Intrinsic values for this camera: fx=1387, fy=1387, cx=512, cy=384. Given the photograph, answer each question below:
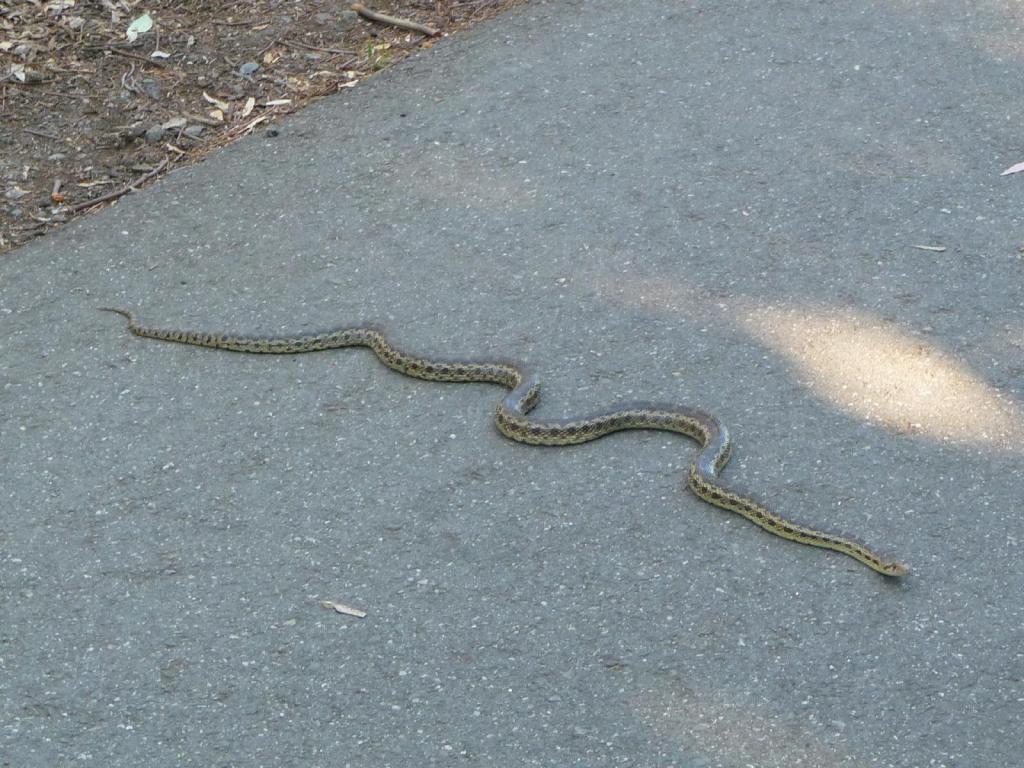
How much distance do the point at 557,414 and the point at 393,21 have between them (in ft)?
14.7

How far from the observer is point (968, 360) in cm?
614

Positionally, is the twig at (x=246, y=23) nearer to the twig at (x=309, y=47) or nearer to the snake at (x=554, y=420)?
the twig at (x=309, y=47)

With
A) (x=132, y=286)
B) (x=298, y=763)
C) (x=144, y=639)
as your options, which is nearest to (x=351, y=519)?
(x=144, y=639)

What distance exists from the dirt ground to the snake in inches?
62.9

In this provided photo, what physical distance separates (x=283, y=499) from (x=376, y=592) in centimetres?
81

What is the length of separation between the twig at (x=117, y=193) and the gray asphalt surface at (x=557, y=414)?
156 mm

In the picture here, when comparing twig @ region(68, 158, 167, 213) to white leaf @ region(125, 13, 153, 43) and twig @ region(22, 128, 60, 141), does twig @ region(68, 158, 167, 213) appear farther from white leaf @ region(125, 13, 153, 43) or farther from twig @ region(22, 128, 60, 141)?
white leaf @ region(125, 13, 153, 43)

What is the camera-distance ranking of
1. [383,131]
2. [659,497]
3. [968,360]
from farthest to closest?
[383,131] < [968,360] < [659,497]

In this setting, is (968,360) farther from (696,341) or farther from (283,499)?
(283,499)

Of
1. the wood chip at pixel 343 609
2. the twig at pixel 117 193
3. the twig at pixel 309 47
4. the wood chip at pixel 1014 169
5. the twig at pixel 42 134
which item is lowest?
the twig at pixel 117 193

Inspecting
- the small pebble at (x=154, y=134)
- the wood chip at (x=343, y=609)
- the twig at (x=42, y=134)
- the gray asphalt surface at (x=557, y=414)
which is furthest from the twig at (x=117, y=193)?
the wood chip at (x=343, y=609)

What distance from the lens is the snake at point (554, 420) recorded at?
5297 millimetres

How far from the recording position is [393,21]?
31.8 feet

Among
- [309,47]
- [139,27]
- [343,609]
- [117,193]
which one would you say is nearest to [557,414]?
[343,609]
